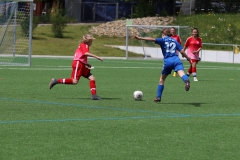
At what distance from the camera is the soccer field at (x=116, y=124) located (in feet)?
28.9

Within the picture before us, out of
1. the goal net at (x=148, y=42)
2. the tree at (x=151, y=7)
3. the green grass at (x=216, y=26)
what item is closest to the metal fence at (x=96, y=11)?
the tree at (x=151, y=7)

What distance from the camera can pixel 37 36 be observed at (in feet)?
168

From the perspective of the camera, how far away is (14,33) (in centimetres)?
3025

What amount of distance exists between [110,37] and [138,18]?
3.51 meters

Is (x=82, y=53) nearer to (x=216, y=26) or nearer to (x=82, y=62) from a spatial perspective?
(x=82, y=62)

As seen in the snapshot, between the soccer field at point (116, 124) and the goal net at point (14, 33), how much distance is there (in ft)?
35.7

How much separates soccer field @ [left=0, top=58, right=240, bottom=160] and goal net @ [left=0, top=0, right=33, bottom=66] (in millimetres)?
10880

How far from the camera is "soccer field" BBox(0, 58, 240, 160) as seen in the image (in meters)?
8.82

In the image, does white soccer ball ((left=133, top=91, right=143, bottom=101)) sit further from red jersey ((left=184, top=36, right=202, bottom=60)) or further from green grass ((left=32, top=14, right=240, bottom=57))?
green grass ((left=32, top=14, right=240, bottom=57))

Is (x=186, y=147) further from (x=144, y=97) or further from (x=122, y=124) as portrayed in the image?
(x=144, y=97)

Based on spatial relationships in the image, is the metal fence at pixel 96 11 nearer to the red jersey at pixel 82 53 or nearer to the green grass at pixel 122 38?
the green grass at pixel 122 38

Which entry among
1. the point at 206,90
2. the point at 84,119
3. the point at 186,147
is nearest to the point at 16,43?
the point at 206,90

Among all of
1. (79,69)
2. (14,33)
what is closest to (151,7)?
(14,33)

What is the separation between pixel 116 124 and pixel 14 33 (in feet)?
64.4
